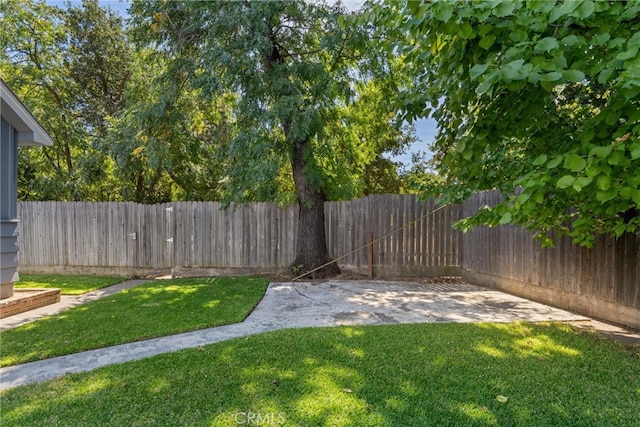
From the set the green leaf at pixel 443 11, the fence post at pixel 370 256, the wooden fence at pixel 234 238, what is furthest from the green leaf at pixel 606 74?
the fence post at pixel 370 256

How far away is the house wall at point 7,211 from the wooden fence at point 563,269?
7554 millimetres

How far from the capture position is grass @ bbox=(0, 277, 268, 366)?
3.37 m

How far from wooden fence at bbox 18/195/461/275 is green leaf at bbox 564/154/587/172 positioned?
563 centimetres

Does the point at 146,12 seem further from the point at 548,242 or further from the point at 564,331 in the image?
the point at 564,331

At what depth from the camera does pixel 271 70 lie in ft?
20.8

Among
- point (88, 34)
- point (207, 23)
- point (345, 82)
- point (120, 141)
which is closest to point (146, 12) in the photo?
point (207, 23)

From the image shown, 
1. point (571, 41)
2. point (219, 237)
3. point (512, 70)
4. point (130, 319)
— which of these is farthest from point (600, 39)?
point (219, 237)

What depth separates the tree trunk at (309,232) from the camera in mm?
7195

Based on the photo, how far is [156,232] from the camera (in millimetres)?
8000

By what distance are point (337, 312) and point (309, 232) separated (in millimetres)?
2937

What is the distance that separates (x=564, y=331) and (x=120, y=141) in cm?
865

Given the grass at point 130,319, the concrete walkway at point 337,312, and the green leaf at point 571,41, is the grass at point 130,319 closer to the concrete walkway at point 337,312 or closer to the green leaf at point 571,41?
the concrete walkway at point 337,312

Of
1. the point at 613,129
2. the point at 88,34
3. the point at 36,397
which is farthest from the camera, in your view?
the point at 88,34

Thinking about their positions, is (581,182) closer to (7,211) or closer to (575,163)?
(575,163)
